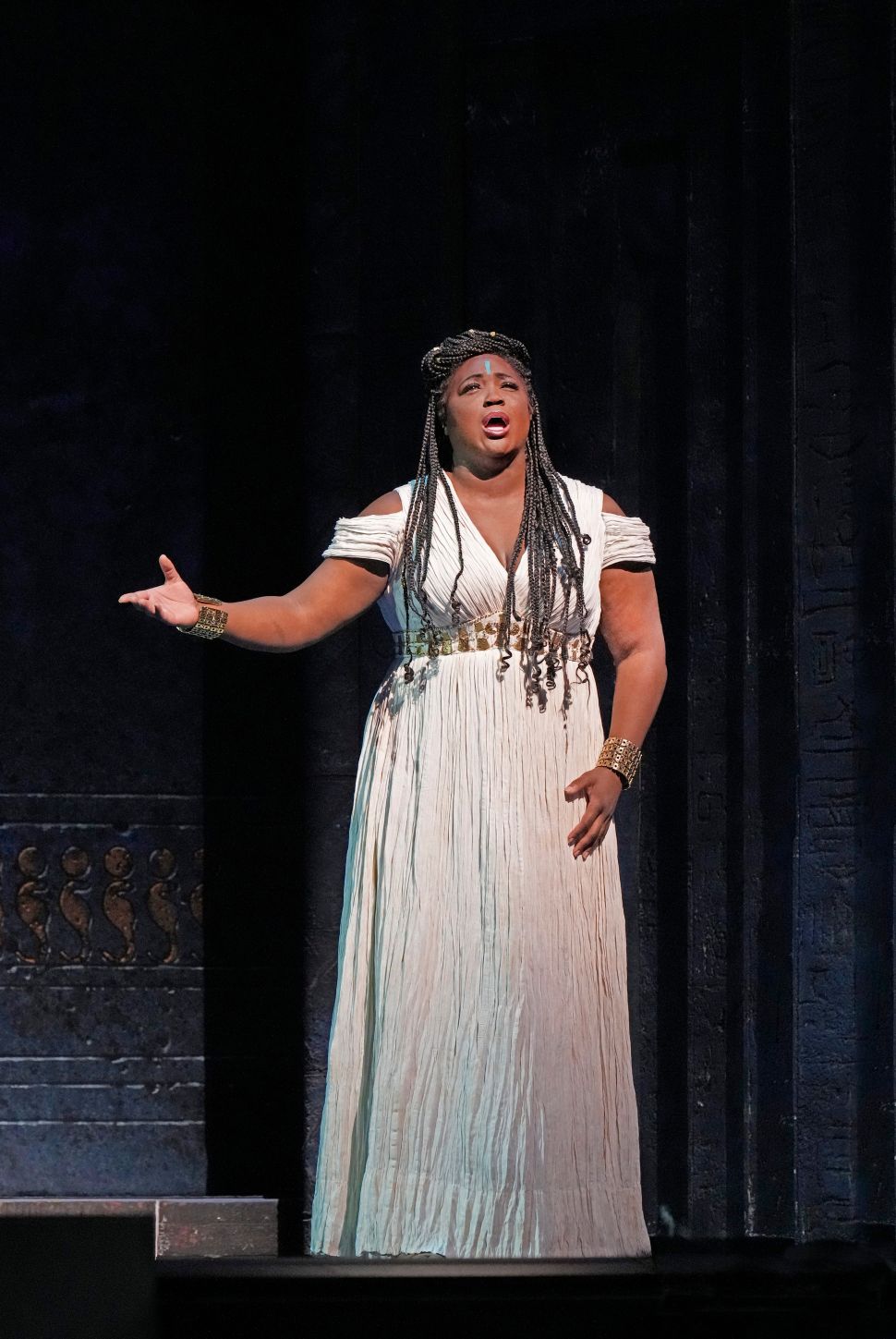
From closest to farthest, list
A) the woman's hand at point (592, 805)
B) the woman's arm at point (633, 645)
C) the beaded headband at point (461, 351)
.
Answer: the woman's hand at point (592, 805), the woman's arm at point (633, 645), the beaded headband at point (461, 351)

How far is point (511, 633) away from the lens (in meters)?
3.42

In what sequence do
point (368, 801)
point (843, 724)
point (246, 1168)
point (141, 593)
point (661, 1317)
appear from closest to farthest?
point (661, 1317), point (141, 593), point (368, 801), point (843, 724), point (246, 1168)

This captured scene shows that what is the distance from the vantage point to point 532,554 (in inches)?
135

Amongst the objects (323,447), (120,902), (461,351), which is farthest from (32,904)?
(461,351)

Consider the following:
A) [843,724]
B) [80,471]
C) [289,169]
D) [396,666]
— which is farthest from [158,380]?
[843,724]

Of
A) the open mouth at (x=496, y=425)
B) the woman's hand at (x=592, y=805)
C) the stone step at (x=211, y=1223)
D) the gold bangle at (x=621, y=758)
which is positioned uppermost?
the open mouth at (x=496, y=425)

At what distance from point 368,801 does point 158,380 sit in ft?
4.98

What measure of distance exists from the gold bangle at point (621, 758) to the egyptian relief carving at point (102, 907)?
1.44m

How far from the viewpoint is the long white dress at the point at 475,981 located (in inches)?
129

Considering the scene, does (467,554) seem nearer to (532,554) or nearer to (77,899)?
(532,554)

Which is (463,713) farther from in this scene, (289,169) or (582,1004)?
(289,169)

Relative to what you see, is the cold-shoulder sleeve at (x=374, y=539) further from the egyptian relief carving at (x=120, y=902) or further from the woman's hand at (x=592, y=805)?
the egyptian relief carving at (x=120, y=902)

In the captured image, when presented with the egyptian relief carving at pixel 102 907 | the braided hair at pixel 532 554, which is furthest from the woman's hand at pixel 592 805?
the egyptian relief carving at pixel 102 907

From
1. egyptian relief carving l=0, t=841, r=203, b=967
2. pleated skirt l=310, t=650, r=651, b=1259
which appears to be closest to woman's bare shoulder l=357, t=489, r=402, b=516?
pleated skirt l=310, t=650, r=651, b=1259
